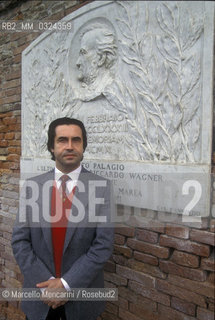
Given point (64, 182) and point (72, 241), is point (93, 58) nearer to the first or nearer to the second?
point (64, 182)

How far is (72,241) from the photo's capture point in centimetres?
192

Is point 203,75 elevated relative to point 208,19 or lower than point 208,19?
lower

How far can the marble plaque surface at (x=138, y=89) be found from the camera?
1.93 m

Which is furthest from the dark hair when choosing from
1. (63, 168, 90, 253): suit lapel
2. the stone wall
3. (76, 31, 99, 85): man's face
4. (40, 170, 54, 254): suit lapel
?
the stone wall

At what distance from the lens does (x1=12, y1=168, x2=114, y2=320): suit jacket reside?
1.88 metres

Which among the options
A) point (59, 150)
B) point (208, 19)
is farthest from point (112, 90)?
point (208, 19)

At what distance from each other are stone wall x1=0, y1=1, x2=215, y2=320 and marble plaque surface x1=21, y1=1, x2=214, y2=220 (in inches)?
8.0

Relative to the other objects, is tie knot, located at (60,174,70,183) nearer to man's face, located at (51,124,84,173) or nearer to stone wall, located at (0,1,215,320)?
man's face, located at (51,124,84,173)

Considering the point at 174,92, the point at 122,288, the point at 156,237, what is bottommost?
the point at 122,288

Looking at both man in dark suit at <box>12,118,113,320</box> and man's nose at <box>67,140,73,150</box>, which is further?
man's nose at <box>67,140,73,150</box>

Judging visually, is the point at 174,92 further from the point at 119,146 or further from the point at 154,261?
the point at 154,261

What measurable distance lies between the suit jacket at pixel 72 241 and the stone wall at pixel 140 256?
1.20 ft

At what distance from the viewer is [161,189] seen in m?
2.10

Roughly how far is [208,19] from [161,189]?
1129mm
